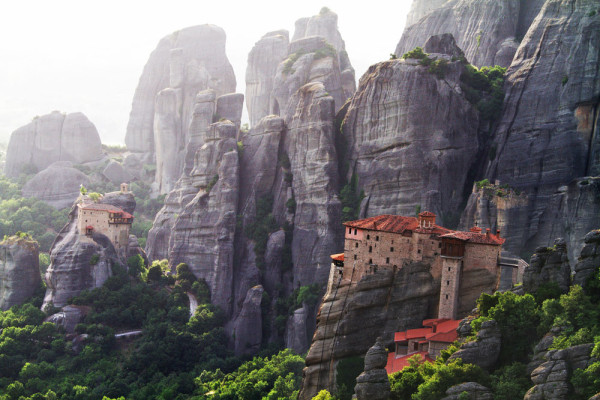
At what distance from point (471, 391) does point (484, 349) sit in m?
2.84

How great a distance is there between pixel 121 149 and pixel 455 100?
212ft

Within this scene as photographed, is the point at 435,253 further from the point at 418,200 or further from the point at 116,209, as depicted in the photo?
the point at 116,209

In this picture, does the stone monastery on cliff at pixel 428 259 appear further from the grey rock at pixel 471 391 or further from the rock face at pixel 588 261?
the rock face at pixel 588 261

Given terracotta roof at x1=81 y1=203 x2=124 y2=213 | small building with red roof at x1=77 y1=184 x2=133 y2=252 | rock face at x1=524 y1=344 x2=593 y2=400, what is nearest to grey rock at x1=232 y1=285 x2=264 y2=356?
small building with red roof at x1=77 y1=184 x2=133 y2=252

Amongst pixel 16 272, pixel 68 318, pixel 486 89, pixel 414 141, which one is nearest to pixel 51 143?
pixel 16 272

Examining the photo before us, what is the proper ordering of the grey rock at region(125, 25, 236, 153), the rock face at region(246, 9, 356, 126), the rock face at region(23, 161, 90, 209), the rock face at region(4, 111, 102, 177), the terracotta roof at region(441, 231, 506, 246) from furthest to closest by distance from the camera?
the rock face at region(4, 111, 102, 177) → the grey rock at region(125, 25, 236, 153) → the rock face at region(23, 161, 90, 209) → the rock face at region(246, 9, 356, 126) → the terracotta roof at region(441, 231, 506, 246)

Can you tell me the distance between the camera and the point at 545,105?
6228 centimetres

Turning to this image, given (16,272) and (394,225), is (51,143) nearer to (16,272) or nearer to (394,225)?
(16,272)

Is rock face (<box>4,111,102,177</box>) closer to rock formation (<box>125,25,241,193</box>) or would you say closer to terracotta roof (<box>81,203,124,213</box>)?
rock formation (<box>125,25,241,193</box>)

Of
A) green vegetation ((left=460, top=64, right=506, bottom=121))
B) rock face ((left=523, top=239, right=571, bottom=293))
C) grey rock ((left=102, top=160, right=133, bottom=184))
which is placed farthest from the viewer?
grey rock ((left=102, top=160, right=133, bottom=184))

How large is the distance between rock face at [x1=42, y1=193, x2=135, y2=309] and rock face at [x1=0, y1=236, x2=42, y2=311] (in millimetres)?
2051

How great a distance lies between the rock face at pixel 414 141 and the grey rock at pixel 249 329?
11920 millimetres

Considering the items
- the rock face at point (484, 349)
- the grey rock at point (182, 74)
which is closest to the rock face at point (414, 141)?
the rock face at point (484, 349)

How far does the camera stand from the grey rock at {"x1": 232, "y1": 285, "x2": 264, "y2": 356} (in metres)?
68.8
